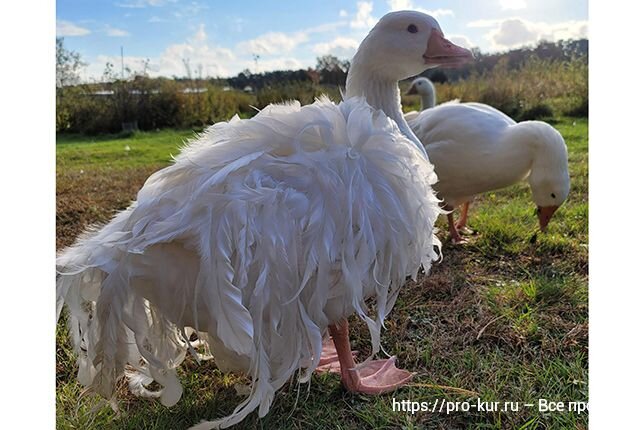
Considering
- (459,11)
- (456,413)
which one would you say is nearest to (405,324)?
(456,413)

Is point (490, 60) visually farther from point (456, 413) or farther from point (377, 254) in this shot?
point (456, 413)

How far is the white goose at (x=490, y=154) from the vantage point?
2.03 meters

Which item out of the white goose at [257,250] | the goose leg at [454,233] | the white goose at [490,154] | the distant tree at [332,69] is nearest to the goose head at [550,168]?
the white goose at [490,154]

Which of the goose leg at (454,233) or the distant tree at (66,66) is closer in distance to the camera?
the distant tree at (66,66)

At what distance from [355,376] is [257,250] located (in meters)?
0.49

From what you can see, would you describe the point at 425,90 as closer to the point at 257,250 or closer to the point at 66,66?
the point at 66,66

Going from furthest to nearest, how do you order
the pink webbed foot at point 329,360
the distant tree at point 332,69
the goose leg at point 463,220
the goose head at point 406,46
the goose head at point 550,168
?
1. the goose leg at point 463,220
2. the goose head at point 550,168
3. the distant tree at point 332,69
4. the goose head at point 406,46
5. the pink webbed foot at point 329,360

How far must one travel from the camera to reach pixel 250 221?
3.29 feet

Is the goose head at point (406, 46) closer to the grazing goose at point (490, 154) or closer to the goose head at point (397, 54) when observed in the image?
the goose head at point (397, 54)

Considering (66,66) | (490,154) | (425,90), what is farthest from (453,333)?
(425,90)

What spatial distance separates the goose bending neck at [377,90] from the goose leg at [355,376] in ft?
2.03

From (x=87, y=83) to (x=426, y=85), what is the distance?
6.00 feet

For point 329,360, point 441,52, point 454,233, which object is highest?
point 441,52

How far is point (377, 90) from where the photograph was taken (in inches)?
61.8
